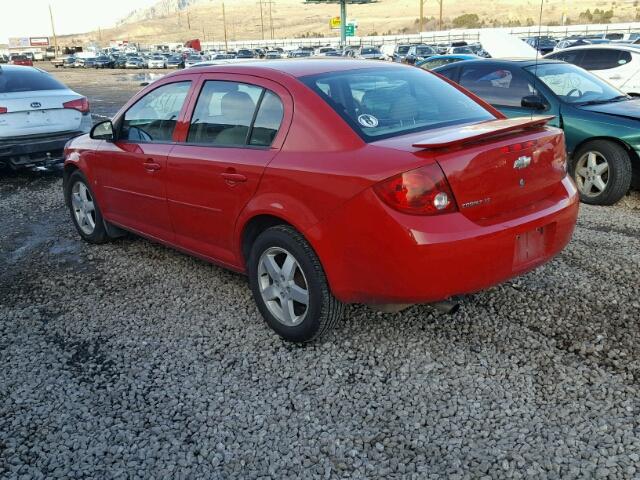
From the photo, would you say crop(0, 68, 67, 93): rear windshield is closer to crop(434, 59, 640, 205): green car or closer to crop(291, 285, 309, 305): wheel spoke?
crop(434, 59, 640, 205): green car

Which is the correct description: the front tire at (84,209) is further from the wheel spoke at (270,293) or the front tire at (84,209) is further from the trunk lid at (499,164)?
the trunk lid at (499,164)

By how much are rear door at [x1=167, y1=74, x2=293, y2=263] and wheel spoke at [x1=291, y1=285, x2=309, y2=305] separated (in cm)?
60

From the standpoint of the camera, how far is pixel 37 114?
8.43m

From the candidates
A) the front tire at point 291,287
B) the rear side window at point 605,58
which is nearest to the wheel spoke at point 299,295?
the front tire at point 291,287

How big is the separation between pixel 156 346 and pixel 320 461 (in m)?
1.52

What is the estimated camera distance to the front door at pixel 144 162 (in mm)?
4410

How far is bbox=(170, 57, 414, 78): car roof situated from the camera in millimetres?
3811

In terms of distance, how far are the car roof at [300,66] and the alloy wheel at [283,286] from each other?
3.67 feet

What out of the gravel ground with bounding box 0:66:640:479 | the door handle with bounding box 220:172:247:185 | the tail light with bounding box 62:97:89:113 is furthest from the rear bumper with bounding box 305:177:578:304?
the tail light with bounding box 62:97:89:113

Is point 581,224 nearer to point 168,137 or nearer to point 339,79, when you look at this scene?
point 339,79

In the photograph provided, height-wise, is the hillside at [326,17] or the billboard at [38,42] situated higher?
the hillside at [326,17]

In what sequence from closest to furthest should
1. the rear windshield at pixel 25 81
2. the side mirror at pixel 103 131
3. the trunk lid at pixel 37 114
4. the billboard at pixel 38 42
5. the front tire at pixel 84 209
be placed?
the side mirror at pixel 103 131 < the front tire at pixel 84 209 < the trunk lid at pixel 37 114 < the rear windshield at pixel 25 81 < the billboard at pixel 38 42

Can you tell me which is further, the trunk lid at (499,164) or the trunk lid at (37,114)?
the trunk lid at (37,114)

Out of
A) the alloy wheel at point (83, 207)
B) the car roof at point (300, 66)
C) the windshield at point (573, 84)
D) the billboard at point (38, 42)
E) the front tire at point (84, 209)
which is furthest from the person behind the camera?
the billboard at point (38, 42)
